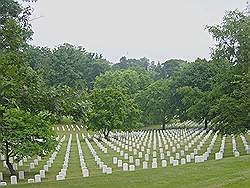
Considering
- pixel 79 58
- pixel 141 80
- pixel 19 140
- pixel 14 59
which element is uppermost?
pixel 79 58

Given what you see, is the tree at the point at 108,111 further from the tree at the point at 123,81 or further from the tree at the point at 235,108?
the tree at the point at 123,81

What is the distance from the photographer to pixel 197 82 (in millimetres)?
58375

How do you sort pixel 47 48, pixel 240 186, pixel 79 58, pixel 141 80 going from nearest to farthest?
pixel 240 186 → pixel 141 80 → pixel 47 48 → pixel 79 58

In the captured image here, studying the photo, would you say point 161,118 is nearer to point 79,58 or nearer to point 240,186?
point 79,58

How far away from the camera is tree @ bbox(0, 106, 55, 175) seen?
17.4 meters

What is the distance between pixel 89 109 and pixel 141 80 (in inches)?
2609

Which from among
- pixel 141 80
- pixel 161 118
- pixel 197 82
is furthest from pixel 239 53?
pixel 141 80

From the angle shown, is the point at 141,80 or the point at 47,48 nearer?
the point at 141,80

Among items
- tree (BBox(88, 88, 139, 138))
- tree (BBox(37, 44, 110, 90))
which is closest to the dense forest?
tree (BBox(88, 88, 139, 138))

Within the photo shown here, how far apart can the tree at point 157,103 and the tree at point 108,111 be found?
16583 millimetres

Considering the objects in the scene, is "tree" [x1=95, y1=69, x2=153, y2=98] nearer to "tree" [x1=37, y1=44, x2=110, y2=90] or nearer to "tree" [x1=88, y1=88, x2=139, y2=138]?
"tree" [x1=37, y1=44, x2=110, y2=90]

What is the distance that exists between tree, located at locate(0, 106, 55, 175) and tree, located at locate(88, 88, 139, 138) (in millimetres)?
22853

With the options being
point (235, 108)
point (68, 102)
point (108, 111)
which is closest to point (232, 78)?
point (235, 108)

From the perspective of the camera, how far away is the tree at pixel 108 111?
43.0 meters
